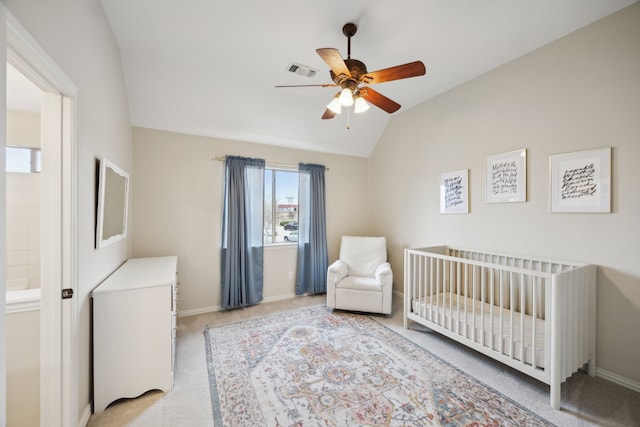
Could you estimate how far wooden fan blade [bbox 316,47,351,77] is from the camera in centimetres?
152

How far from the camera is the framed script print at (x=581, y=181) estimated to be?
1912mm

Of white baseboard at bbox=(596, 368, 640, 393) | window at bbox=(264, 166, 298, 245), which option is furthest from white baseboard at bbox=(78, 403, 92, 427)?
white baseboard at bbox=(596, 368, 640, 393)

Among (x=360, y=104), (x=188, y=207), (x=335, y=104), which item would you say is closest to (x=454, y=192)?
(x=360, y=104)

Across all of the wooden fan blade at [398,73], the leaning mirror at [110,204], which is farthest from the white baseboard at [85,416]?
the wooden fan blade at [398,73]

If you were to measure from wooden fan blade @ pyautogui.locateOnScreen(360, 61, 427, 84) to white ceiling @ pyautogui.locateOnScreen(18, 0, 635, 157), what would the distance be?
1.53 ft

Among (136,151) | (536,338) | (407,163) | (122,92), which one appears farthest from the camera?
(407,163)

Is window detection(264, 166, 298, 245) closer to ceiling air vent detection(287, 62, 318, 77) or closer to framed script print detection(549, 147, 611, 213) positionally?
ceiling air vent detection(287, 62, 318, 77)

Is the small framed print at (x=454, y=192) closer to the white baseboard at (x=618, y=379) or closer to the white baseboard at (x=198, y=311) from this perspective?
the white baseboard at (x=618, y=379)

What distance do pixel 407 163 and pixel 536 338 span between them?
2.41 m

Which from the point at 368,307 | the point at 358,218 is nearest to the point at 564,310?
the point at 368,307

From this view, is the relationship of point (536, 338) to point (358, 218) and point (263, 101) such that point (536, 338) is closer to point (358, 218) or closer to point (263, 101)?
point (358, 218)

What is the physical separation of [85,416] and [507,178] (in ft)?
12.4

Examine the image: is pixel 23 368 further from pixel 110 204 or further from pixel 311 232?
pixel 311 232

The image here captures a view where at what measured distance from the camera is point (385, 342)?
8.08ft
